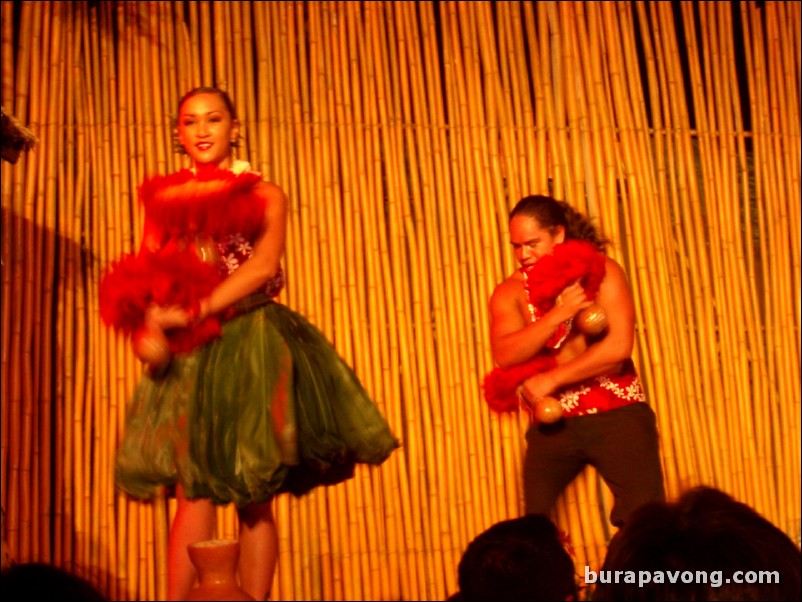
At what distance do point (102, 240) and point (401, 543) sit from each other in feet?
4.71

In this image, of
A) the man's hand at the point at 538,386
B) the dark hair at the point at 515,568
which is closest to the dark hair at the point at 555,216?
the man's hand at the point at 538,386

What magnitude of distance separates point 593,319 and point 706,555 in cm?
199

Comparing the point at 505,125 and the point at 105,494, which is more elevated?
the point at 505,125

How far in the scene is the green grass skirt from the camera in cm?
257

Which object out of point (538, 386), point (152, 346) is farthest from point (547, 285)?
point (152, 346)

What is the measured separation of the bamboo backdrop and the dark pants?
832 mm

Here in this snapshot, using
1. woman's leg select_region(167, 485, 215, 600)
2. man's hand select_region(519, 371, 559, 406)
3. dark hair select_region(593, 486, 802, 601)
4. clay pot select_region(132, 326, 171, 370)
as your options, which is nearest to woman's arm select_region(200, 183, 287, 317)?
clay pot select_region(132, 326, 171, 370)

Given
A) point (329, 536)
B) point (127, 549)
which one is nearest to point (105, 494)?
point (127, 549)

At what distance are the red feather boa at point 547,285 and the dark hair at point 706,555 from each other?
2.02 metres

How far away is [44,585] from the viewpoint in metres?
1.18

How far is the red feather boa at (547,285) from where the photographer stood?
10.8ft

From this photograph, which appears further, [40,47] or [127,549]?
[40,47]

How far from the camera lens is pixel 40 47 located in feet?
13.6

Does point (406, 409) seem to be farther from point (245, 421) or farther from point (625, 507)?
point (245, 421)
